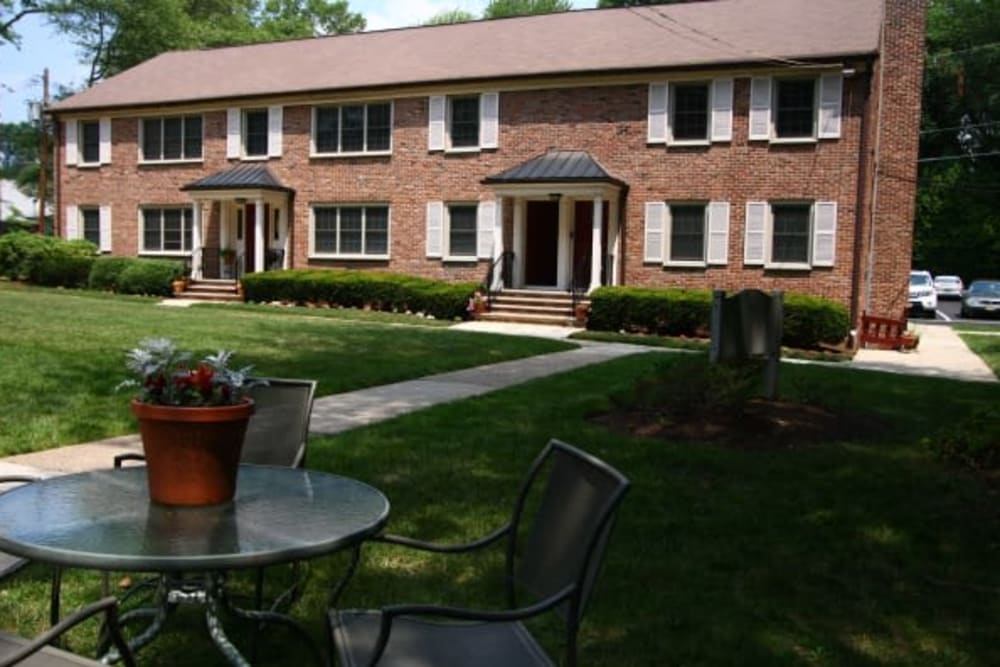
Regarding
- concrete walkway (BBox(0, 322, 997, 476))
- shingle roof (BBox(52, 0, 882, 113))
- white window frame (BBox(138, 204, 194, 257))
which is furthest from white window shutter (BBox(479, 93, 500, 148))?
white window frame (BBox(138, 204, 194, 257))

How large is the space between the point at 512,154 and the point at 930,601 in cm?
2034

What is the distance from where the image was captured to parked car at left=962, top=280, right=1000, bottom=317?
35781 mm

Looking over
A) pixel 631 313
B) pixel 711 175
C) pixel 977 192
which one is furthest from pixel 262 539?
pixel 977 192

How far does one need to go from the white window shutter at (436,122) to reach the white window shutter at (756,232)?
8159 millimetres

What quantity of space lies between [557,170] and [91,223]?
1648 centimetres

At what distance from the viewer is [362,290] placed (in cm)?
2297

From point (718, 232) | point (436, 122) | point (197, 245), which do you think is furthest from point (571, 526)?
point (197, 245)

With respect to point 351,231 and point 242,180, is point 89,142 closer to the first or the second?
point 242,180

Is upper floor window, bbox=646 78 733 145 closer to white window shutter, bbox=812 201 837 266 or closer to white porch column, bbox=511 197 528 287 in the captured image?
white window shutter, bbox=812 201 837 266

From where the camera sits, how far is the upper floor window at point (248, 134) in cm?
2705

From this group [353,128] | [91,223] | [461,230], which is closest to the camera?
[461,230]

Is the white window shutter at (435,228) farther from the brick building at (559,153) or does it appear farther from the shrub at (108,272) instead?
the shrub at (108,272)

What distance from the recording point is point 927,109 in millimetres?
55000

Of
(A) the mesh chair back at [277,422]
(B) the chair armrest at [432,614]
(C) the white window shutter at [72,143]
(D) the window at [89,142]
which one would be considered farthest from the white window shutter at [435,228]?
(B) the chair armrest at [432,614]
